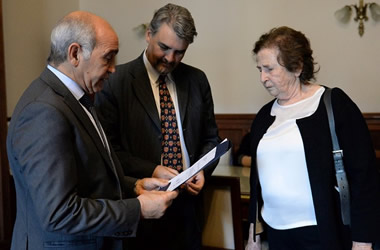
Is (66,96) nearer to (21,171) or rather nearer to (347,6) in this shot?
(21,171)

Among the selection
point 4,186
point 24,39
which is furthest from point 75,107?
point 24,39

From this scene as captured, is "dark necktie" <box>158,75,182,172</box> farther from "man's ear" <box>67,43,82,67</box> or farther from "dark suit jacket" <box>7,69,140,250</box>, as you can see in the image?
"man's ear" <box>67,43,82,67</box>

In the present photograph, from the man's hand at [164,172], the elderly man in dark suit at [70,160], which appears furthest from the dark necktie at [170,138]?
the elderly man in dark suit at [70,160]

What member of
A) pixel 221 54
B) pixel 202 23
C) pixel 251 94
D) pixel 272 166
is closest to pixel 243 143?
pixel 251 94

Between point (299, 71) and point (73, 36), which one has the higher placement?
point (73, 36)

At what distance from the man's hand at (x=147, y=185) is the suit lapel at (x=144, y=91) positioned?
0.97 ft

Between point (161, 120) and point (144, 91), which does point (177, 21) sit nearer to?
point (144, 91)

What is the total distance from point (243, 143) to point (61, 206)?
8.81 feet

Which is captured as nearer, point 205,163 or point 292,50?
point 205,163

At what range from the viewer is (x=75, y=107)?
1.18 meters

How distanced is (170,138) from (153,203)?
0.63 meters

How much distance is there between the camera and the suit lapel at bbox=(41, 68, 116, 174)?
3.86ft

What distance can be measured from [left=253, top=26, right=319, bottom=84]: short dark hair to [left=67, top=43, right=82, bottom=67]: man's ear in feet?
2.60

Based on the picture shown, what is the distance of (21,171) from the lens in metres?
1.14
